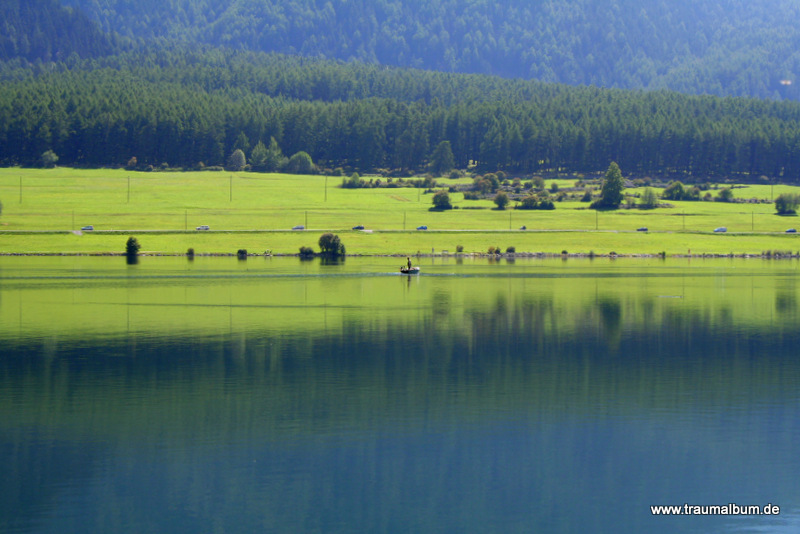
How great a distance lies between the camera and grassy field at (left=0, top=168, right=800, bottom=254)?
129750mm

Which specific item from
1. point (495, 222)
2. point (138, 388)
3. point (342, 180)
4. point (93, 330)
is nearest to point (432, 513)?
point (138, 388)

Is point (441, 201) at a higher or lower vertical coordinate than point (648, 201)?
lower

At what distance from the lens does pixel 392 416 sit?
1299 inches

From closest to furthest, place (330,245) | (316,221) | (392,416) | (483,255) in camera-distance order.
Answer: (392,416), (330,245), (483,255), (316,221)

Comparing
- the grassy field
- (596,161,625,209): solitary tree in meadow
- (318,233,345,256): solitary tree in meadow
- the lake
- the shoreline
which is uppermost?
(596,161,625,209): solitary tree in meadow

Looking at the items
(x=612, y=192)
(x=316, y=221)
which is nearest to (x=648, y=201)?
(x=612, y=192)

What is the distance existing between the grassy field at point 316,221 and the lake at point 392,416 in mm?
64633

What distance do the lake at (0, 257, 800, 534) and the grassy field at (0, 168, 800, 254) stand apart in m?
64.6

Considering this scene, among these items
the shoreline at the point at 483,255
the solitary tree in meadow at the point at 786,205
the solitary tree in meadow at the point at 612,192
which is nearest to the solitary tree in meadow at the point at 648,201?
the solitary tree in meadow at the point at 612,192

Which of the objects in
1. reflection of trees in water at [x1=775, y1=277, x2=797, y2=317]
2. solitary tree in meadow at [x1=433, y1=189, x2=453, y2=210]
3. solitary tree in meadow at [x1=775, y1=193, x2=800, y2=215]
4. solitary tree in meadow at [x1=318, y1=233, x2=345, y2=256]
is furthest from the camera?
solitary tree in meadow at [x1=775, y1=193, x2=800, y2=215]

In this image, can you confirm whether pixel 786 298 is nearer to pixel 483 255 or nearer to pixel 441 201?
pixel 483 255

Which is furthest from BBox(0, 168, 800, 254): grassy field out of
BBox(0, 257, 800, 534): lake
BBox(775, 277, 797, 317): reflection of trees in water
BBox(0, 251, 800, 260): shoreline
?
BBox(0, 257, 800, 534): lake

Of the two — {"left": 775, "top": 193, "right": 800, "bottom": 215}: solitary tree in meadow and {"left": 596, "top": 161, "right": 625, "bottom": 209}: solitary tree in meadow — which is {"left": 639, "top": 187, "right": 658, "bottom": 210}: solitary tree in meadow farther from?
{"left": 775, "top": 193, "right": 800, "bottom": 215}: solitary tree in meadow

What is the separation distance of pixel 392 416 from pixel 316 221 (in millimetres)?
116124
